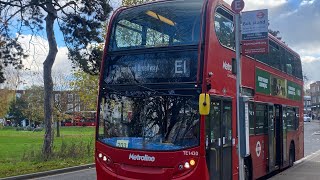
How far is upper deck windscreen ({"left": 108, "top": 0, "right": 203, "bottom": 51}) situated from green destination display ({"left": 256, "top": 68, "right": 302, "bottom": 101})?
3809 millimetres

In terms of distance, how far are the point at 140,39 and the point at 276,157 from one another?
7.22m

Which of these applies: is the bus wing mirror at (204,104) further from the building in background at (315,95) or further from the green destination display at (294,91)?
the building in background at (315,95)

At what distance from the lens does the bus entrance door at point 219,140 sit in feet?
28.3

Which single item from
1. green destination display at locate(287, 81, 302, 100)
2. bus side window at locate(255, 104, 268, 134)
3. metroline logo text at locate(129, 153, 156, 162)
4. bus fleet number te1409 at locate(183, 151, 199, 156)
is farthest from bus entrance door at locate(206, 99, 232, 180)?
green destination display at locate(287, 81, 302, 100)

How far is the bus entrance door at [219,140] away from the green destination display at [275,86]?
289 centimetres

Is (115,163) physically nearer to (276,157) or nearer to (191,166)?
(191,166)

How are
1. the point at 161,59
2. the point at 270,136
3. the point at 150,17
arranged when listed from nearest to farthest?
1. the point at 161,59
2. the point at 150,17
3. the point at 270,136

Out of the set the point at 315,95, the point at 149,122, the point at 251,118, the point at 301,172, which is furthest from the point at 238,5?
the point at 315,95

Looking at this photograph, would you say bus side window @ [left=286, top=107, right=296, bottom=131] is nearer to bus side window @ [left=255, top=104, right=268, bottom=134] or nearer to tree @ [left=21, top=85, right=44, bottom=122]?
bus side window @ [left=255, top=104, right=268, bottom=134]

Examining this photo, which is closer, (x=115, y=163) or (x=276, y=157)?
(x=115, y=163)

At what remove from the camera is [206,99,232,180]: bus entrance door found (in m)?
8.64

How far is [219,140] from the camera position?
30.0 ft

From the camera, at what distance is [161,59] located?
351 inches

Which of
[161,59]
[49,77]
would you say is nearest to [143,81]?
[161,59]
